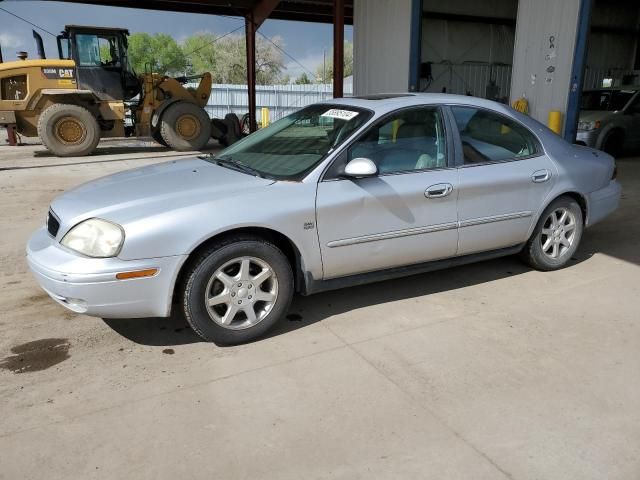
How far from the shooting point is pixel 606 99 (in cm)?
1241

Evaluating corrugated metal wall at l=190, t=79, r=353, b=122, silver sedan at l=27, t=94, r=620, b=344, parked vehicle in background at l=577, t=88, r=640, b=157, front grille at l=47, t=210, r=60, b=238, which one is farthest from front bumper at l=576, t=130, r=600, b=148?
corrugated metal wall at l=190, t=79, r=353, b=122

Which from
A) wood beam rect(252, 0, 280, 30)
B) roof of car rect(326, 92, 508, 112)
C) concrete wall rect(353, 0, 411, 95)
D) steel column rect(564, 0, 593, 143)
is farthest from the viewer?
wood beam rect(252, 0, 280, 30)

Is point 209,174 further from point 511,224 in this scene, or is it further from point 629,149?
point 629,149

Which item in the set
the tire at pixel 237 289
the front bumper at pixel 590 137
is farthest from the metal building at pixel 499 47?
the tire at pixel 237 289

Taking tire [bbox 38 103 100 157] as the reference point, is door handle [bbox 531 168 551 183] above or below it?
above

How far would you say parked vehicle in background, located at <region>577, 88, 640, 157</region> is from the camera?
1163 centimetres

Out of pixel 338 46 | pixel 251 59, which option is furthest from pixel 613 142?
pixel 251 59

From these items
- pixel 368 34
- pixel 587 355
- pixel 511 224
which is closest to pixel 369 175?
pixel 511 224

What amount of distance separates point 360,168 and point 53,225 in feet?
6.54

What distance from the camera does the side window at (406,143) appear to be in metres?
3.79

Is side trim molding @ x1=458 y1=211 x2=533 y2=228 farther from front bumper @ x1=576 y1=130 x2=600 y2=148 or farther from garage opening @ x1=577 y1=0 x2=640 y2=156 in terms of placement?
garage opening @ x1=577 y1=0 x2=640 y2=156

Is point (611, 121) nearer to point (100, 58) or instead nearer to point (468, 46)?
point (468, 46)

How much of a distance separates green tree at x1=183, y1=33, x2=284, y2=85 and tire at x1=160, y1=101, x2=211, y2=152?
55.9 metres

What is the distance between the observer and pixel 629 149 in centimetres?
1229
